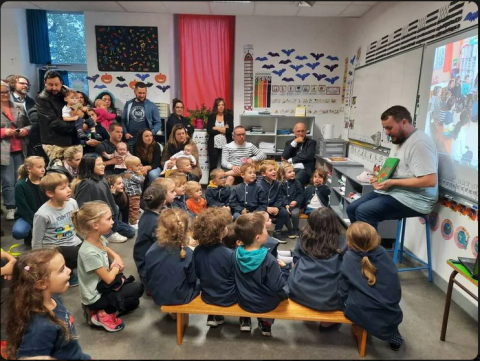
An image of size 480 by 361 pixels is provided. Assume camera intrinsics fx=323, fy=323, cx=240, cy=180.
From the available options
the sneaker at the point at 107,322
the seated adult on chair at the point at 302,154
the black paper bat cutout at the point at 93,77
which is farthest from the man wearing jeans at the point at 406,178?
the black paper bat cutout at the point at 93,77

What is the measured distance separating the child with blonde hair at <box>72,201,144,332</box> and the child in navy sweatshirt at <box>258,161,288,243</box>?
1.69 metres

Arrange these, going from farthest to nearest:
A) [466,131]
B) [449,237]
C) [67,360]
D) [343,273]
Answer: [449,237] → [466,131] → [343,273] → [67,360]

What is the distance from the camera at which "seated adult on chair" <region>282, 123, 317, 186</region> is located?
4082 millimetres

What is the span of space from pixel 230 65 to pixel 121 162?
2.63 metres

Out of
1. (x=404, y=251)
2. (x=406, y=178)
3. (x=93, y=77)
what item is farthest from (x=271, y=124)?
(x=406, y=178)

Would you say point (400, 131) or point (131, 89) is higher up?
point (131, 89)

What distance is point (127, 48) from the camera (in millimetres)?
4977

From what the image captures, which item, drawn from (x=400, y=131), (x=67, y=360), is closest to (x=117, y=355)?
(x=67, y=360)

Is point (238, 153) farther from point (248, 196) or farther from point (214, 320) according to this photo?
point (214, 320)

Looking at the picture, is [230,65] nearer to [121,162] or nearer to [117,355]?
[121,162]

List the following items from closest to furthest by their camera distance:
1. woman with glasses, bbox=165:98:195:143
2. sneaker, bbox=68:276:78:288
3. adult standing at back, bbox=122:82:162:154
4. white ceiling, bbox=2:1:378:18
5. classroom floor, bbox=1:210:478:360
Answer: white ceiling, bbox=2:1:378:18, classroom floor, bbox=1:210:478:360, sneaker, bbox=68:276:78:288, adult standing at back, bbox=122:82:162:154, woman with glasses, bbox=165:98:195:143

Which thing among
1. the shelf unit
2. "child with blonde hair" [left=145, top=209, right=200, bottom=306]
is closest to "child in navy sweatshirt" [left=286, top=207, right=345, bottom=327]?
"child with blonde hair" [left=145, top=209, right=200, bottom=306]

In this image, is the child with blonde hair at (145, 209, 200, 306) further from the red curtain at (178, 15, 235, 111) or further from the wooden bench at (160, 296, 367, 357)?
the red curtain at (178, 15, 235, 111)

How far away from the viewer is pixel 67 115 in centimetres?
329
